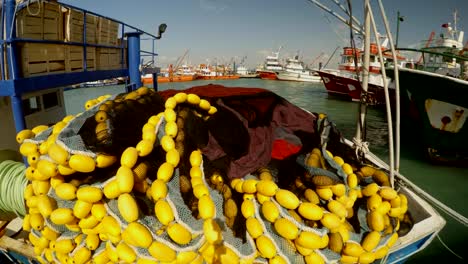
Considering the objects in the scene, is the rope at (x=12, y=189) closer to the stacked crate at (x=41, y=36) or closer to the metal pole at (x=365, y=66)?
the stacked crate at (x=41, y=36)

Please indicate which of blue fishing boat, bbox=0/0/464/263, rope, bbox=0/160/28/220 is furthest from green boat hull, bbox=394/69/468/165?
rope, bbox=0/160/28/220

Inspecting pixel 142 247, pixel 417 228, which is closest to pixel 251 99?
pixel 142 247

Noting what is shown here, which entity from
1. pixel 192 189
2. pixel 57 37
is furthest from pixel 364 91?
pixel 57 37

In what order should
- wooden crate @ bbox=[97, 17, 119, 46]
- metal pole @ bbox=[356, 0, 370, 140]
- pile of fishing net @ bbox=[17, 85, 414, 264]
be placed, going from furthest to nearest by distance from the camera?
wooden crate @ bbox=[97, 17, 119, 46] < metal pole @ bbox=[356, 0, 370, 140] < pile of fishing net @ bbox=[17, 85, 414, 264]

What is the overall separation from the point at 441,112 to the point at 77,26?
1051 centimetres

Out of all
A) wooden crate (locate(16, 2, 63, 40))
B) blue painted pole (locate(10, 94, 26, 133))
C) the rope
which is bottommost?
the rope

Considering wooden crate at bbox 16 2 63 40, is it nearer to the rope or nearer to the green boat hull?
the rope

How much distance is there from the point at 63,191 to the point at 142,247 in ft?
2.92

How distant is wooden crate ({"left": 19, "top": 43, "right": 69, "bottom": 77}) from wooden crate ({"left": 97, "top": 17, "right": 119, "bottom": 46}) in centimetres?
148

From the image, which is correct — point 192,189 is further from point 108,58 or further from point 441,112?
point 441,112

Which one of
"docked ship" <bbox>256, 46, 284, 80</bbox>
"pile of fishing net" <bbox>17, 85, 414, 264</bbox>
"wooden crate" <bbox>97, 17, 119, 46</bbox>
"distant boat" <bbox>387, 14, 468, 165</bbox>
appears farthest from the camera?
"docked ship" <bbox>256, 46, 284, 80</bbox>

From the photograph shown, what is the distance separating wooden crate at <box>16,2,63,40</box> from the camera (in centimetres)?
332

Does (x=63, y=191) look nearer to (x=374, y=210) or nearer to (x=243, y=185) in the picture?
(x=243, y=185)

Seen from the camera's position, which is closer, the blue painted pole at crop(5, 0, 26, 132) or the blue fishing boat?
the blue fishing boat
